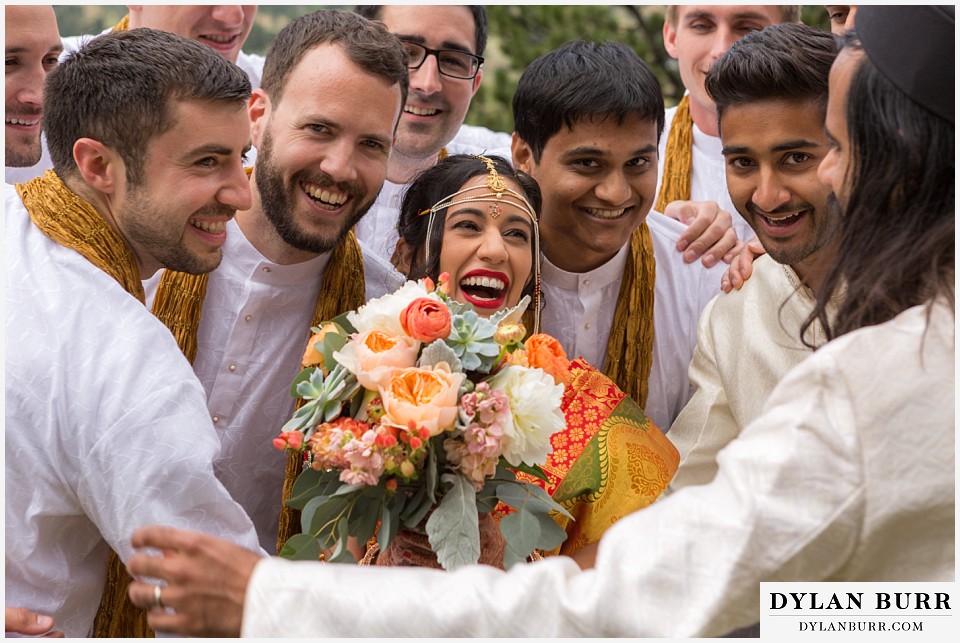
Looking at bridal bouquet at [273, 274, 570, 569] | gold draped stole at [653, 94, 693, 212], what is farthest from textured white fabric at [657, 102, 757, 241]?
bridal bouquet at [273, 274, 570, 569]

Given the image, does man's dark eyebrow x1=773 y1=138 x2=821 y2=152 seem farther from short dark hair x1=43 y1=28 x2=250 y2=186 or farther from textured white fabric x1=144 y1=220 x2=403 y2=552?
short dark hair x1=43 y1=28 x2=250 y2=186

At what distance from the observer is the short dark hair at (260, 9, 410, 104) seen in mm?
4094

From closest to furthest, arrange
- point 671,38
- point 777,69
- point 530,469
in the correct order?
1. point 530,469
2. point 777,69
3. point 671,38

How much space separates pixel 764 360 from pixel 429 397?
1.55 meters

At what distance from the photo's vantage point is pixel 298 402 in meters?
3.92

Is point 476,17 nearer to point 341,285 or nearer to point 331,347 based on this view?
point 341,285

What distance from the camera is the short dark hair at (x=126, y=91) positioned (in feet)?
11.1

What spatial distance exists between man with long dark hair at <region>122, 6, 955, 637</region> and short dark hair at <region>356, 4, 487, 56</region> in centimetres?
323

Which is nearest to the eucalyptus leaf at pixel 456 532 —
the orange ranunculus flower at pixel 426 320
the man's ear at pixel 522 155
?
the orange ranunculus flower at pixel 426 320

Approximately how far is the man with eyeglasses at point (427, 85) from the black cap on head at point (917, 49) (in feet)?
9.08

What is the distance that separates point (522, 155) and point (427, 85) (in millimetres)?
901

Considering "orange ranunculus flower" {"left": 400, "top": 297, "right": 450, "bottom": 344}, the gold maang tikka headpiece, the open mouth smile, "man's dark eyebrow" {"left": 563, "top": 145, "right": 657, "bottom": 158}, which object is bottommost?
"orange ranunculus flower" {"left": 400, "top": 297, "right": 450, "bottom": 344}

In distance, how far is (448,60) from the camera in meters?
5.38

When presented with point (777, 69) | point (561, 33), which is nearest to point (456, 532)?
point (777, 69)
